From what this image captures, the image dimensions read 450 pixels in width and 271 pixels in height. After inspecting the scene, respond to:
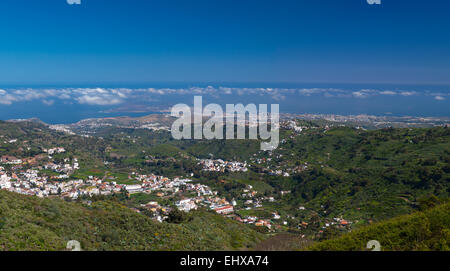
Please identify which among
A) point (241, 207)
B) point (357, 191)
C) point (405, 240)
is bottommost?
point (241, 207)

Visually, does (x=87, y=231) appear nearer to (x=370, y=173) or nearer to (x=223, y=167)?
(x=370, y=173)

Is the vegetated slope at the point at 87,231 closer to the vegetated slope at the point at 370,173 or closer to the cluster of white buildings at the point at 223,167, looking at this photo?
the vegetated slope at the point at 370,173

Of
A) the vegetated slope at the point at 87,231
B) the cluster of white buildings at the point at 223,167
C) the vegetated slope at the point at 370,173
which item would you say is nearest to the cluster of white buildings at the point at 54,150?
the cluster of white buildings at the point at 223,167

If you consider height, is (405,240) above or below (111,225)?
above

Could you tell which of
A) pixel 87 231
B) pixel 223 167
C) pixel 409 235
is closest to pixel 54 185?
pixel 223 167

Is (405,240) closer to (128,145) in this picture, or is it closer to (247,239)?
(247,239)

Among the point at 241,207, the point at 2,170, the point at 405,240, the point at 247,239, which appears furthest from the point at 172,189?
the point at 405,240

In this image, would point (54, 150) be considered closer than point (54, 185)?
No
